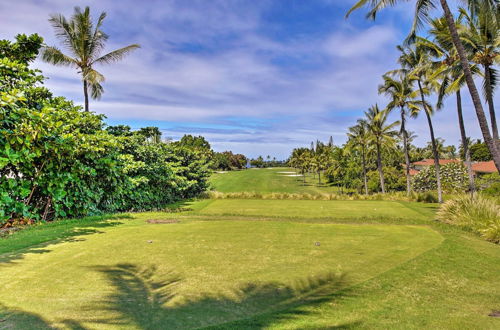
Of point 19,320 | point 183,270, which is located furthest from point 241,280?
point 19,320

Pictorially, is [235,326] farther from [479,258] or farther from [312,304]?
[479,258]

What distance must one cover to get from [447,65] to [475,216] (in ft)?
40.2

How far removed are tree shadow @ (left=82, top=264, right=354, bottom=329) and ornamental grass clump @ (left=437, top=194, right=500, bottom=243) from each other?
6.92 metres

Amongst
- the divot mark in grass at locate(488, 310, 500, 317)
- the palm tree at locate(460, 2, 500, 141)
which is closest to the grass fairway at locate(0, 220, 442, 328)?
the divot mark in grass at locate(488, 310, 500, 317)

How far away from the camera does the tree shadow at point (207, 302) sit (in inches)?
117

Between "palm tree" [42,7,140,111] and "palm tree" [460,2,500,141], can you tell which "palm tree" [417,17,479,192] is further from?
"palm tree" [42,7,140,111]

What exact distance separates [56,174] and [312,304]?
868cm

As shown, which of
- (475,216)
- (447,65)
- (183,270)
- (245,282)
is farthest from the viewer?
(447,65)

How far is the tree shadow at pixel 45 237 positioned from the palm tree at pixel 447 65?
59.4 ft

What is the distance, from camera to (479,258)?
590cm

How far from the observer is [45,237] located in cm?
645

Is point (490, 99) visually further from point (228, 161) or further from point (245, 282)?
point (228, 161)

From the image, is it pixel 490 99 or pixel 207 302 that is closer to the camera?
pixel 207 302

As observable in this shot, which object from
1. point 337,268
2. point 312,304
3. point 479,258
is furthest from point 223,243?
point 479,258
